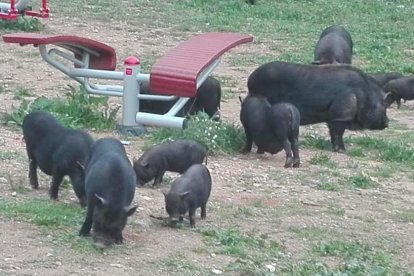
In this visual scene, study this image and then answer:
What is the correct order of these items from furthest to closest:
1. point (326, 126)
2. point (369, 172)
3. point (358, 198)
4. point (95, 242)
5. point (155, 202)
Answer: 1. point (326, 126)
2. point (369, 172)
3. point (358, 198)
4. point (155, 202)
5. point (95, 242)

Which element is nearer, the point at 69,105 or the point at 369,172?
the point at 369,172

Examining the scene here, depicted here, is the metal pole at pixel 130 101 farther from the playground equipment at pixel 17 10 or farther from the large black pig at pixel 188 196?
the playground equipment at pixel 17 10

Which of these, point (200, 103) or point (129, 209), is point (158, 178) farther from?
point (200, 103)

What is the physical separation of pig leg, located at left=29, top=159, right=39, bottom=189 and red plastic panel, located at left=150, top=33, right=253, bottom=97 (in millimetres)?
2154

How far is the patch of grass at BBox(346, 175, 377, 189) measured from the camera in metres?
10.1

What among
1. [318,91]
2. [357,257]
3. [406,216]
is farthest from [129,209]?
[318,91]

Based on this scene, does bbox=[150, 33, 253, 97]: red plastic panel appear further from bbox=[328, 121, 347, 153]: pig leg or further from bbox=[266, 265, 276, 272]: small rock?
bbox=[266, 265, 276, 272]: small rock

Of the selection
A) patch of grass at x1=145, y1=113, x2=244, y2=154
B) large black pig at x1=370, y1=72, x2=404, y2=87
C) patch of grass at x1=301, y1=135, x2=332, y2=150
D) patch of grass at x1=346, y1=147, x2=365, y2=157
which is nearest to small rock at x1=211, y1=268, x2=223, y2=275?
patch of grass at x1=145, y1=113, x2=244, y2=154

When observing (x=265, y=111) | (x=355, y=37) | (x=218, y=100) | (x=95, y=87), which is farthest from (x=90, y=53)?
(x=355, y=37)

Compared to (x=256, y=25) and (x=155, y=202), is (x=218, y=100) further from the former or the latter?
(x=256, y=25)

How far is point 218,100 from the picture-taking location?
471 inches

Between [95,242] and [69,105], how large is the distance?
158 inches

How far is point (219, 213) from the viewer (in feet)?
28.8

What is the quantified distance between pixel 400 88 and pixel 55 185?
6.13 m
